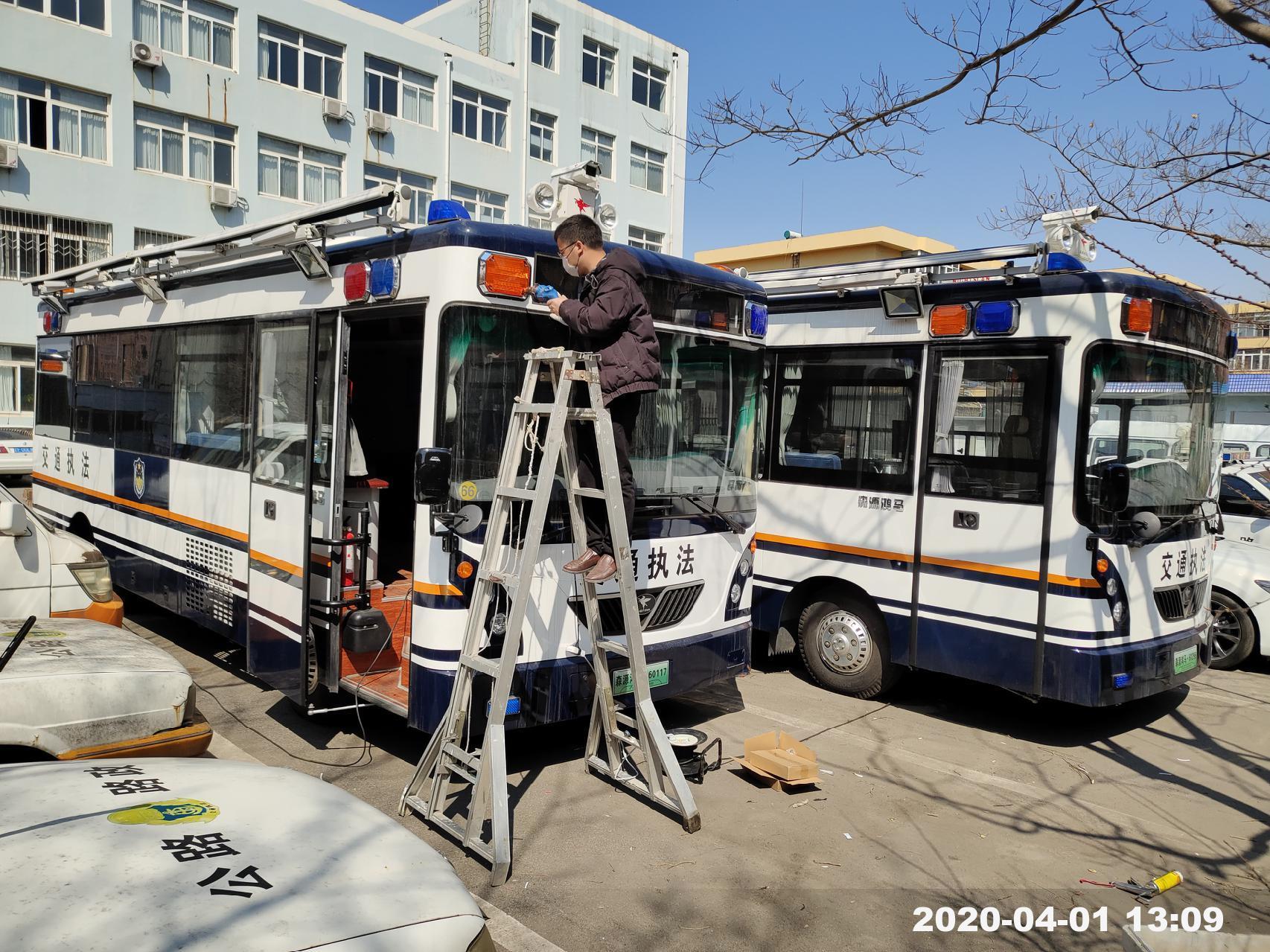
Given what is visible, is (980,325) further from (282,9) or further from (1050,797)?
(282,9)

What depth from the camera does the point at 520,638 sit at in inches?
194

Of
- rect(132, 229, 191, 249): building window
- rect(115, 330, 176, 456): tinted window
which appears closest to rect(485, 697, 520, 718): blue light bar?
rect(115, 330, 176, 456): tinted window

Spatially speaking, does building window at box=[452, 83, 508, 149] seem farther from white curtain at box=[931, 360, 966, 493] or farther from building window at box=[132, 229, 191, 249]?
white curtain at box=[931, 360, 966, 493]

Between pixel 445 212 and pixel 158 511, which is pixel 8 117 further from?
pixel 445 212

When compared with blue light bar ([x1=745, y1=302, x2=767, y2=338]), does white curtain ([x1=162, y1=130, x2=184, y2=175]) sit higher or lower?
higher

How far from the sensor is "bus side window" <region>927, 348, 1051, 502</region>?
21.2 feet

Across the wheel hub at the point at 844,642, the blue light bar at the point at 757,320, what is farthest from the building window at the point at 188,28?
the wheel hub at the point at 844,642

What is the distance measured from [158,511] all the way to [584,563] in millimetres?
4530

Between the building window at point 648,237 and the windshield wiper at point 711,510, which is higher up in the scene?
the building window at point 648,237

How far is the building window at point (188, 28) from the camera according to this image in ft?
81.3

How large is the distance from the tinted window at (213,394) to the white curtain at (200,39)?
22.1 m

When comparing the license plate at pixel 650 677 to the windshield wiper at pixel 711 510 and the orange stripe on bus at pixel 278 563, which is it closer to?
the windshield wiper at pixel 711 510

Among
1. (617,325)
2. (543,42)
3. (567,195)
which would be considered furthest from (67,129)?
(617,325)

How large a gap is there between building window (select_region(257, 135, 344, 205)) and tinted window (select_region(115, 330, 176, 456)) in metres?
21.0
